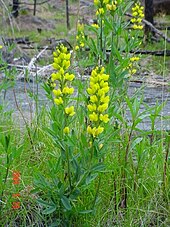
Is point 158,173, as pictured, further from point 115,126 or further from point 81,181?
point 81,181

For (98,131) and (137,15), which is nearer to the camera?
(98,131)

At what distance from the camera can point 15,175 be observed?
1952mm

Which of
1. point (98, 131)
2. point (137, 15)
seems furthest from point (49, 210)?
point (137, 15)

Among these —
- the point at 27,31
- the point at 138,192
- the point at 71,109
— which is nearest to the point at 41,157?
the point at 138,192

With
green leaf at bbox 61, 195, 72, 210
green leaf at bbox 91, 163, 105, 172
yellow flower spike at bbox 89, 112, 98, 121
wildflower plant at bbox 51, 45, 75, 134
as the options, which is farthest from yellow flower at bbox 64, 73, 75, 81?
green leaf at bbox 61, 195, 72, 210

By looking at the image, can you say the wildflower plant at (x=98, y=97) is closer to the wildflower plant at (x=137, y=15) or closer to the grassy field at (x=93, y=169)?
the grassy field at (x=93, y=169)

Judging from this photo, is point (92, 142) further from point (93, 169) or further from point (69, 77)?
point (69, 77)

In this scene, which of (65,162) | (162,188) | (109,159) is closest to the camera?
(65,162)

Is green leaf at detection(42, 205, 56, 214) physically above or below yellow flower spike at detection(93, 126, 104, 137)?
below

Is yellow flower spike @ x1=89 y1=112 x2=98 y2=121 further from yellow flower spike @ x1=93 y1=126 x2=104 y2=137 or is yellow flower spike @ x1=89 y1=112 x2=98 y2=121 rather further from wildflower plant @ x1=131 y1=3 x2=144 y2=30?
wildflower plant @ x1=131 y1=3 x2=144 y2=30

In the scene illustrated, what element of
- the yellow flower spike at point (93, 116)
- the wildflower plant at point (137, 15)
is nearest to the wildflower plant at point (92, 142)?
the yellow flower spike at point (93, 116)

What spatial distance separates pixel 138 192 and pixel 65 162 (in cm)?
37

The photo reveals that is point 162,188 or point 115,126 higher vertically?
point 115,126

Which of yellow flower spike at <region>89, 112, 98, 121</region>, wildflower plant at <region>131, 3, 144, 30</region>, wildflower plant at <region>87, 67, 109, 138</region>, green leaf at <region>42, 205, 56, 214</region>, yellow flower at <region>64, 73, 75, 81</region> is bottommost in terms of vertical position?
green leaf at <region>42, 205, 56, 214</region>
